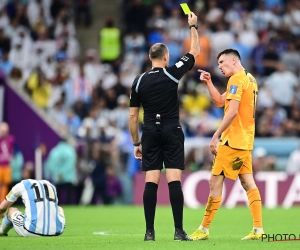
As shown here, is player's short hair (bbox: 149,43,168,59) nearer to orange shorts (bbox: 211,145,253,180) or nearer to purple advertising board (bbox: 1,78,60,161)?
orange shorts (bbox: 211,145,253,180)

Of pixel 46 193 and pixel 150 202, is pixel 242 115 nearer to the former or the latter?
pixel 150 202

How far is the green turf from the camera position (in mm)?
10859

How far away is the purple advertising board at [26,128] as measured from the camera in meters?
25.5

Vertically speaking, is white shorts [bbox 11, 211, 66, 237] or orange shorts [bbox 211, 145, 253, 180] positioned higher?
orange shorts [bbox 211, 145, 253, 180]

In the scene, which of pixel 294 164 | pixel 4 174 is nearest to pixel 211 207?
pixel 4 174

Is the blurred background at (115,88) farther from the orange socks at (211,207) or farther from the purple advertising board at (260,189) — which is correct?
the orange socks at (211,207)

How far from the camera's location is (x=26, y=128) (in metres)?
25.8

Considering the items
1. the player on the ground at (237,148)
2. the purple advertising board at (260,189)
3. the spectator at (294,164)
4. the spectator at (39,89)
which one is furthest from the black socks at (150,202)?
the spectator at (39,89)

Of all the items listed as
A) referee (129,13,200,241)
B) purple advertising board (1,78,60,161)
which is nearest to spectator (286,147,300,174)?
purple advertising board (1,78,60,161)

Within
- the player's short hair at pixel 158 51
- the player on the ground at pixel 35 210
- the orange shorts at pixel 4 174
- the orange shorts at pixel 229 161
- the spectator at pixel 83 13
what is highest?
the spectator at pixel 83 13

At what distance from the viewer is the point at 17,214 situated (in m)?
12.3

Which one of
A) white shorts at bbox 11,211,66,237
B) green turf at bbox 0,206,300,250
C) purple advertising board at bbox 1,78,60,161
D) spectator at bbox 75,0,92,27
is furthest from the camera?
spectator at bbox 75,0,92,27

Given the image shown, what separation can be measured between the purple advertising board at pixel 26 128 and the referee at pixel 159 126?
46.9ft

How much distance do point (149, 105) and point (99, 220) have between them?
6.81m
